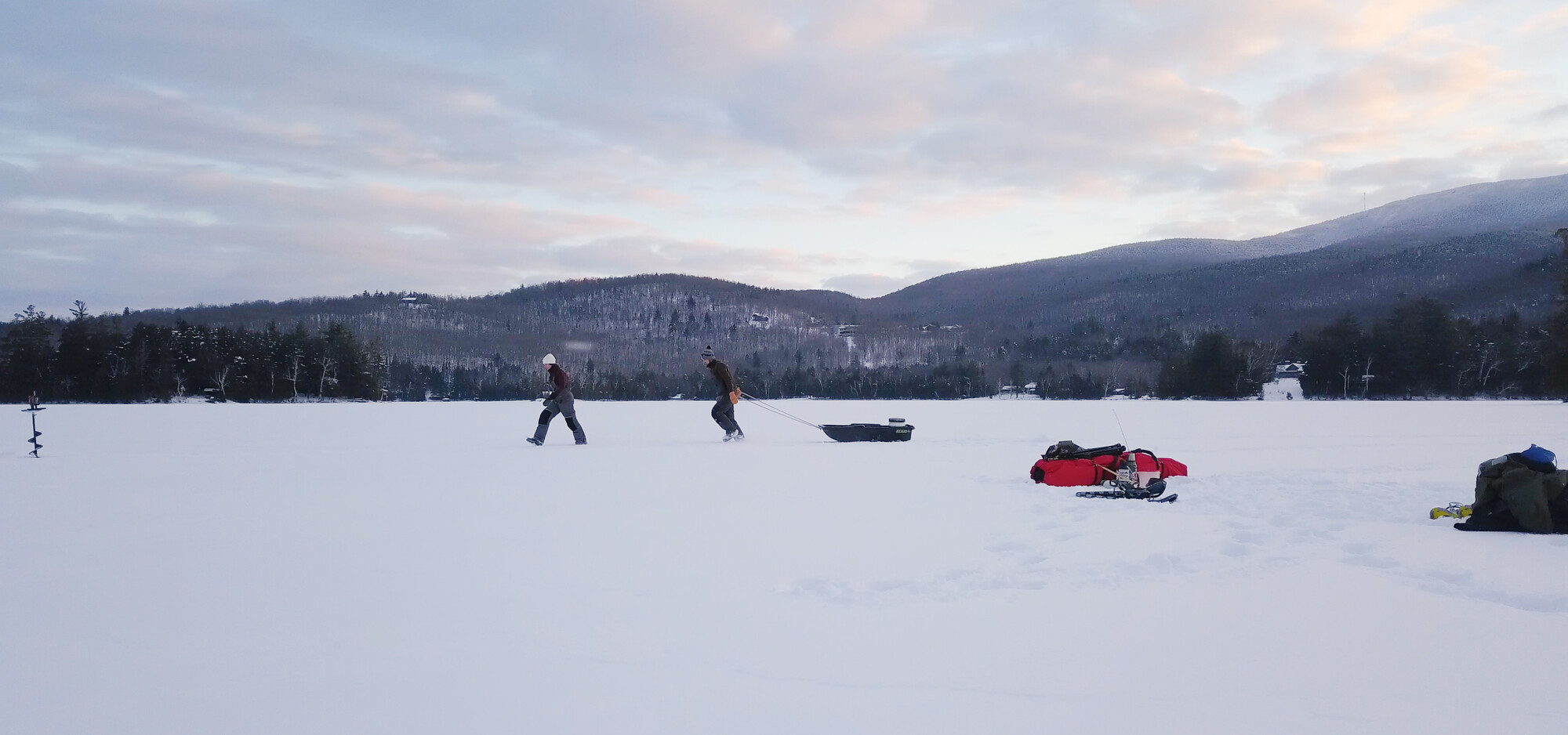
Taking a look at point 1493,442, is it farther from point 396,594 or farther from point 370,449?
point 370,449

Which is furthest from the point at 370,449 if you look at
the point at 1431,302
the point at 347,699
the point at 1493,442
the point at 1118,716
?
the point at 1431,302

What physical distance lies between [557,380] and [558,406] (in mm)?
453

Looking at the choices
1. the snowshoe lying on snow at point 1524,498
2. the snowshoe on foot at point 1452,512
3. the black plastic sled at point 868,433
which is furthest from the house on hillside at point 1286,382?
the snowshoe lying on snow at point 1524,498

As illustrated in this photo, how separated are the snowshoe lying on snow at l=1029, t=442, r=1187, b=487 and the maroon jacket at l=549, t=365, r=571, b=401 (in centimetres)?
743

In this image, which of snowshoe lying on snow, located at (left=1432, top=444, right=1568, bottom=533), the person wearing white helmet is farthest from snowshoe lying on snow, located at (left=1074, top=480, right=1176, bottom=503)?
the person wearing white helmet

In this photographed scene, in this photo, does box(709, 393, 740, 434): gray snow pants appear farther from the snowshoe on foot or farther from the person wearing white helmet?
the snowshoe on foot

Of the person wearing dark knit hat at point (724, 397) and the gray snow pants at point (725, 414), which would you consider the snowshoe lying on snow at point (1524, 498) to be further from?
the gray snow pants at point (725, 414)

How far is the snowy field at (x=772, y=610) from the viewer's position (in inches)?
103

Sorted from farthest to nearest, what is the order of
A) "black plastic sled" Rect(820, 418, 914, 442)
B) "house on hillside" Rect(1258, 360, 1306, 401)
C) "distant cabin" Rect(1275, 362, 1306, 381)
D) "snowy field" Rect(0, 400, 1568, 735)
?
1. "distant cabin" Rect(1275, 362, 1306, 381)
2. "house on hillside" Rect(1258, 360, 1306, 401)
3. "black plastic sled" Rect(820, 418, 914, 442)
4. "snowy field" Rect(0, 400, 1568, 735)

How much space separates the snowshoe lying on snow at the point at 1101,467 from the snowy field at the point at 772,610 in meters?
0.38

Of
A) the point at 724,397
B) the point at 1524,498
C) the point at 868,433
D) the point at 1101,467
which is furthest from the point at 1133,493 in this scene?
the point at 724,397

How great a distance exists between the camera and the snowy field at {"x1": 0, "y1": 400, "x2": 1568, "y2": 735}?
8.54 feet

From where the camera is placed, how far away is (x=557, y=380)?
1282 centimetres

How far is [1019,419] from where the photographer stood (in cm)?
2239
